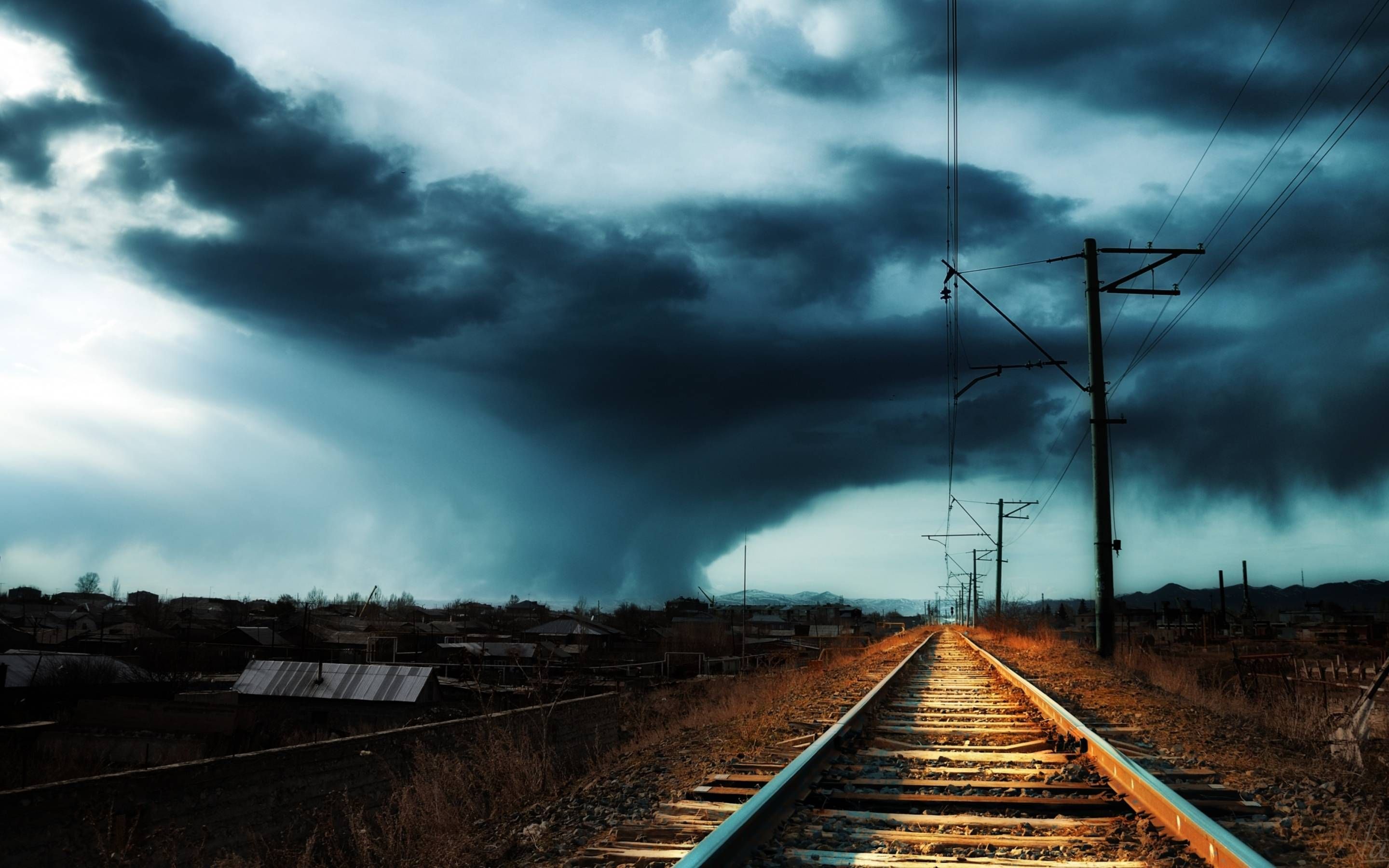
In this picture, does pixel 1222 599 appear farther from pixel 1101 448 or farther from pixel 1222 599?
pixel 1101 448

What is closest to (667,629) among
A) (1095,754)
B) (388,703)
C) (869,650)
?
(388,703)

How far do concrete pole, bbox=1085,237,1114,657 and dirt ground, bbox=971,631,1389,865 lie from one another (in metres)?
3.69

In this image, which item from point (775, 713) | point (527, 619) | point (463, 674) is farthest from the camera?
point (527, 619)

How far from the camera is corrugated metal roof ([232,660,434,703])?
4519 cm

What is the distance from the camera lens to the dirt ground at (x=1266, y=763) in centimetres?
468

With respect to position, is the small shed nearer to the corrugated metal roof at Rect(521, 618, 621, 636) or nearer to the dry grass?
the corrugated metal roof at Rect(521, 618, 621, 636)

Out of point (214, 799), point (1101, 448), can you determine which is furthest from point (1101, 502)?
point (214, 799)

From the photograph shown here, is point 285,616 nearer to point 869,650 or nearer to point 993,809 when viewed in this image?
point 869,650

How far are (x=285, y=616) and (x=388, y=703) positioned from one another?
84.7 m

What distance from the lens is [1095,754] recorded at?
6.80 metres

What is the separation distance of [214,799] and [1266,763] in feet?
68.5

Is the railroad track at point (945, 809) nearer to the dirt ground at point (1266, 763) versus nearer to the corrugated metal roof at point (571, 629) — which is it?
the dirt ground at point (1266, 763)

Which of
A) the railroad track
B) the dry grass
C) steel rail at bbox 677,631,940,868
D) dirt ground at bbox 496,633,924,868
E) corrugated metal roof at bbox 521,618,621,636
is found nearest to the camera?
steel rail at bbox 677,631,940,868

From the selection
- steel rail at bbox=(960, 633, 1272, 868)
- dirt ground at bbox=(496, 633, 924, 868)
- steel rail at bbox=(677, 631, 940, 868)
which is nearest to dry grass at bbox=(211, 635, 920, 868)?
dirt ground at bbox=(496, 633, 924, 868)
